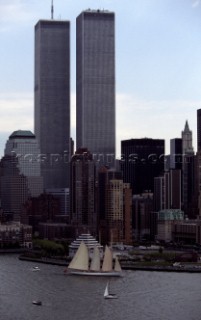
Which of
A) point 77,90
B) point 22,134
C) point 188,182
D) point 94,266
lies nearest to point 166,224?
point 188,182

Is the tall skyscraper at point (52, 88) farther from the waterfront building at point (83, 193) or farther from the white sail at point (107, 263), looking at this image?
the white sail at point (107, 263)

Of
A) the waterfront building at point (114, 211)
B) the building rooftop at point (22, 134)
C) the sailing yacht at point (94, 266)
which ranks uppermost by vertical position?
the building rooftop at point (22, 134)

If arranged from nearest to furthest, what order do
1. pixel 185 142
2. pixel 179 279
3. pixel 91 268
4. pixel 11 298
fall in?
pixel 11 298
pixel 179 279
pixel 91 268
pixel 185 142

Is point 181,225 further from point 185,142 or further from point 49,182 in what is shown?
point 49,182

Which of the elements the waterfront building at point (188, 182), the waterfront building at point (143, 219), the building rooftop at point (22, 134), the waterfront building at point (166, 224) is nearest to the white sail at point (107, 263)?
the waterfront building at point (166, 224)

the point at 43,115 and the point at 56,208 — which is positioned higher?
the point at 43,115

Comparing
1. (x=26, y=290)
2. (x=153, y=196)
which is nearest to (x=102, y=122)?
(x=153, y=196)

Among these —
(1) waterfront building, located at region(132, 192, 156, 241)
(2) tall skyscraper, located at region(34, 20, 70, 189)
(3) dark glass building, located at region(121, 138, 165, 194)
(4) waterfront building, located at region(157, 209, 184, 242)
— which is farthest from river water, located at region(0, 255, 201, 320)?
(2) tall skyscraper, located at region(34, 20, 70, 189)
